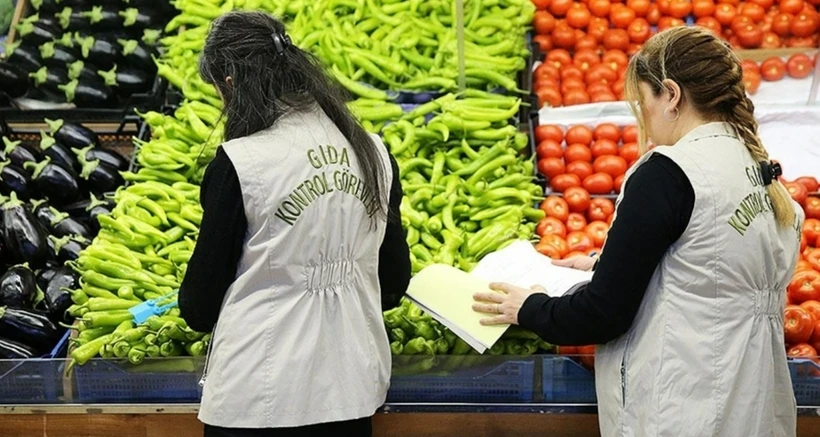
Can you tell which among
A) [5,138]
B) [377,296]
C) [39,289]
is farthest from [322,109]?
[5,138]

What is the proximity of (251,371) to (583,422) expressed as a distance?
1149 mm

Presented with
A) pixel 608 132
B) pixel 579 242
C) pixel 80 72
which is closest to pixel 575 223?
pixel 579 242

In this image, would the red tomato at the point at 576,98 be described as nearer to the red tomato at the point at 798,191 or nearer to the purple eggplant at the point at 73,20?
the red tomato at the point at 798,191

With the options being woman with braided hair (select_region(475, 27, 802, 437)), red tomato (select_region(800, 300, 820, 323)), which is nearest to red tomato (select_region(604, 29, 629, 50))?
red tomato (select_region(800, 300, 820, 323))

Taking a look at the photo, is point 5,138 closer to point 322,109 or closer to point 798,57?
point 322,109

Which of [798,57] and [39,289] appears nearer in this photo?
Result: [39,289]

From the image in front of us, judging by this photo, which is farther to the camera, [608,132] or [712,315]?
[608,132]

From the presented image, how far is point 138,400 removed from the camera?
3.03 metres

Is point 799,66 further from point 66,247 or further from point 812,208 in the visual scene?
point 66,247

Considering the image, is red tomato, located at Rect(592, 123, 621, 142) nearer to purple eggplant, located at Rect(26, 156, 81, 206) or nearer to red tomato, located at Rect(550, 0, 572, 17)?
red tomato, located at Rect(550, 0, 572, 17)

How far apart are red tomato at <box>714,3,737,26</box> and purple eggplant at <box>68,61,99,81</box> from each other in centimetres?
322

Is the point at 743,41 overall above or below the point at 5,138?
above

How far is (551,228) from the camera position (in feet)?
12.2

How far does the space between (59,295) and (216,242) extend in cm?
155
